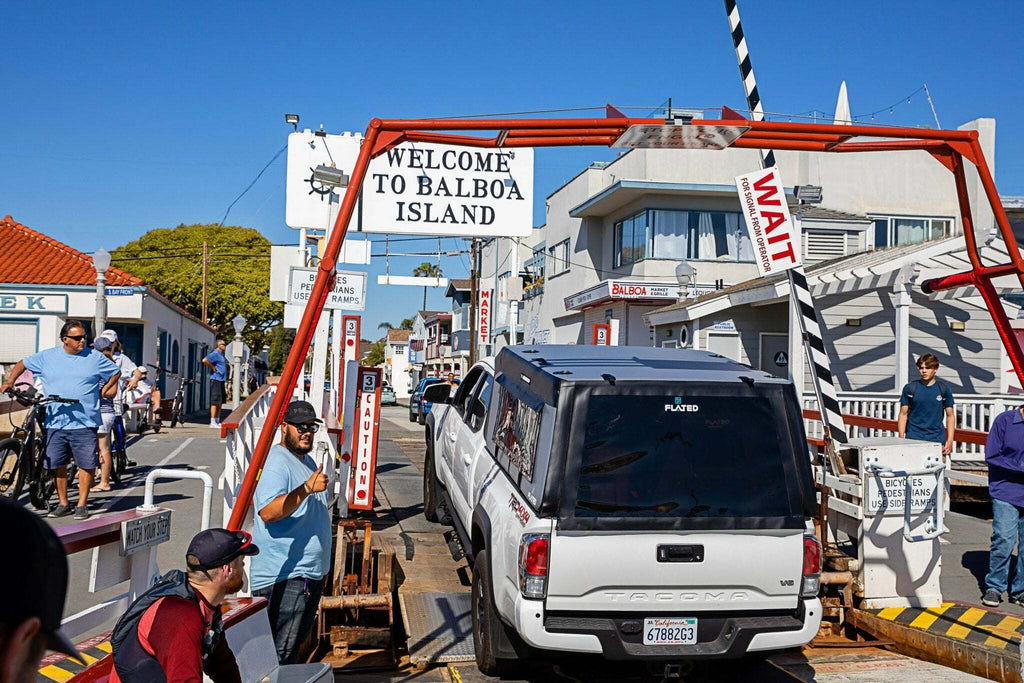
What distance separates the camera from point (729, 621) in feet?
16.6

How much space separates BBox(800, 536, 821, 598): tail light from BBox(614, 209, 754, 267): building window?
23250 mm

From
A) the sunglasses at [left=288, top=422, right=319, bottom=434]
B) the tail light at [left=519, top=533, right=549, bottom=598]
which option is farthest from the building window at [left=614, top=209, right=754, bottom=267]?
the sunglasses at [left=288, top=422, right=319, bottom=434]

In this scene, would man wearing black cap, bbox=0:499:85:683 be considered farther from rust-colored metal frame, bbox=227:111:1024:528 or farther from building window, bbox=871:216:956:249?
building window, bbox=871:216:956:249

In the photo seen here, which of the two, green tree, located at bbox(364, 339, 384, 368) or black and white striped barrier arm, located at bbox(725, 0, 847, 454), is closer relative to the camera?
black and white striped barrier arm, located at bbox(725, 0, 847, 454)

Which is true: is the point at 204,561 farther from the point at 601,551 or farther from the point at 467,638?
the point at 467,638

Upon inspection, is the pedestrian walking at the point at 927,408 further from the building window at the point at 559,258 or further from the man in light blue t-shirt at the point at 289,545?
the building window at the point at 559,258

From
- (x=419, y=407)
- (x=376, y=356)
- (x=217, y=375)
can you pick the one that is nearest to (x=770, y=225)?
(x=217, y=375)

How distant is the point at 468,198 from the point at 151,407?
1197cm

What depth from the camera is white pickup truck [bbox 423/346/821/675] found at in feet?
16.2

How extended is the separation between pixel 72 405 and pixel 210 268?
4875 centimetres

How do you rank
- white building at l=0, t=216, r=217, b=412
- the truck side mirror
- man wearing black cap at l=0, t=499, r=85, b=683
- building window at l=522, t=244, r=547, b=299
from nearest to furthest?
man wearing black cap at l=0, t=499, r=85, b=683 < the truck side mirror < white building at l=0, t=216, r=217, b=412 < building window at l=522, t=244, r=547, b=299

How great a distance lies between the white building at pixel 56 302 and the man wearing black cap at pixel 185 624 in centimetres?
2126

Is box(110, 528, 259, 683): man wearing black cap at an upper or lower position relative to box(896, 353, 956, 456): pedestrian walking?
lower

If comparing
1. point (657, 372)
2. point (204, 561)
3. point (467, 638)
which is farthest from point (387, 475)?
point (204, 561)
